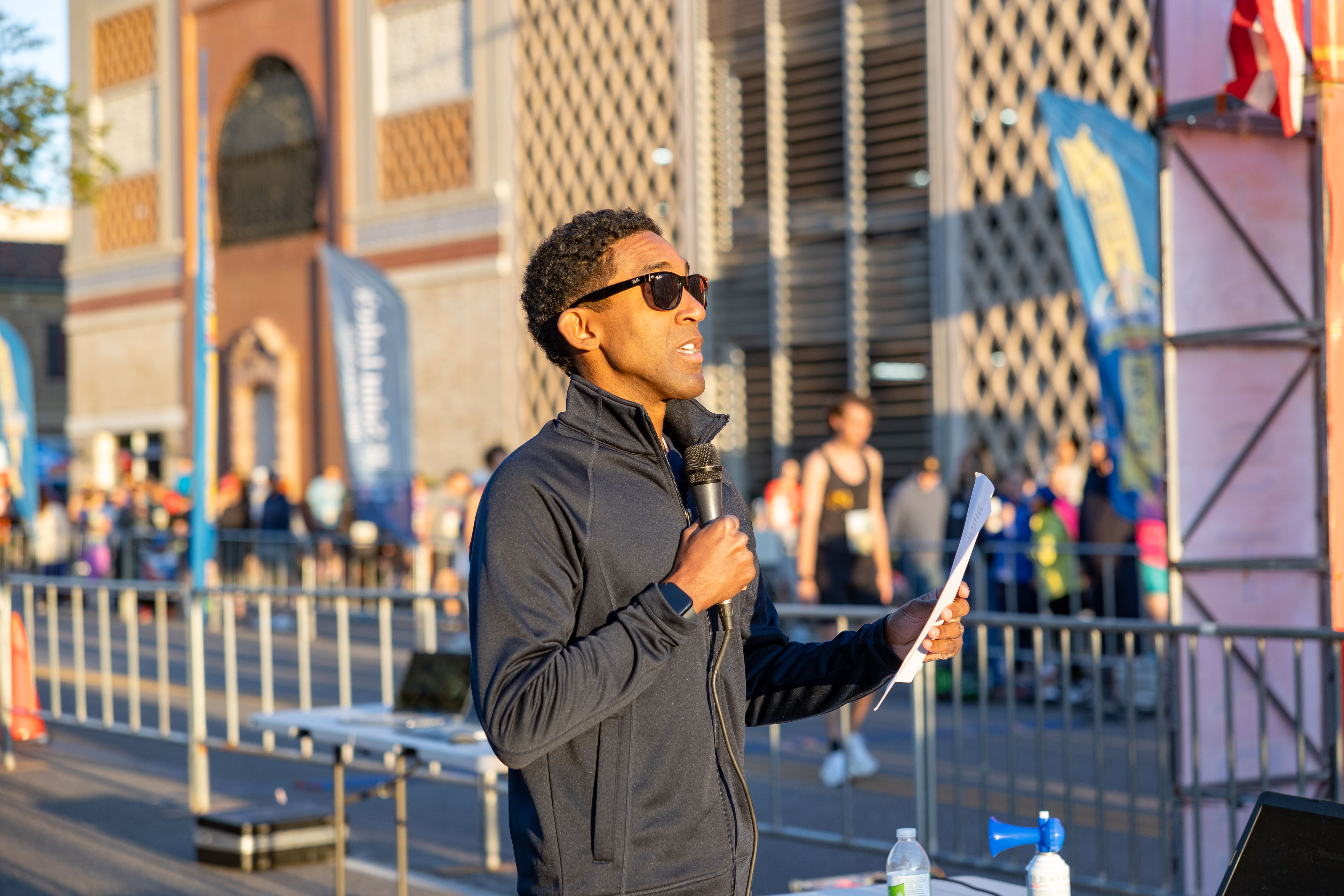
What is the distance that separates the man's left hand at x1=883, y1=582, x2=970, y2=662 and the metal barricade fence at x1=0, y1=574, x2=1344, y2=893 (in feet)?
9.72

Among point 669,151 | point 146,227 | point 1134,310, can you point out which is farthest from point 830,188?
point 146,227

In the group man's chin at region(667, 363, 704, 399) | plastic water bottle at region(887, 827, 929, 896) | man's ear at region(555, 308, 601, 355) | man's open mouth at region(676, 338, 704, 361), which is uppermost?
man's ear at region(555, 308, 601, 355)

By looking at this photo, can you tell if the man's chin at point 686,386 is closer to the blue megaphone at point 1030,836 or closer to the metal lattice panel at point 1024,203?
the blue megaphone at point 1030,836

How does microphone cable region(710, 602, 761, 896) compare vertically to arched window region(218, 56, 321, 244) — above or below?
below

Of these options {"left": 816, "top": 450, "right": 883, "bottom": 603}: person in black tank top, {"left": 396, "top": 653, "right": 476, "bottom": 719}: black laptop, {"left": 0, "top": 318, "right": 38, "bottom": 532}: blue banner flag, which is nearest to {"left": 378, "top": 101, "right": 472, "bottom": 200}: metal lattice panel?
{"left": 0, "top": 318, "right": 38, "bottom": 532}: blue banner flag

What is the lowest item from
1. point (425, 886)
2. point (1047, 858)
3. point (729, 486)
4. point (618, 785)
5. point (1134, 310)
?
point (425, 886)

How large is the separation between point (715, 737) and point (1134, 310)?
7090 mm

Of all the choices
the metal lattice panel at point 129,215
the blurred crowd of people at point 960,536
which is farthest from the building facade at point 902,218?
the metal lattice panel at point 129,215

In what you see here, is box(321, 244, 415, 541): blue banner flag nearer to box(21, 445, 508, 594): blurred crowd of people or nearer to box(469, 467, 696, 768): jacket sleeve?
box(21, 445, 508, 594): blurred crowd of people

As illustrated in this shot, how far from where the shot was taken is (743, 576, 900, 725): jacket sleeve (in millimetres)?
2752

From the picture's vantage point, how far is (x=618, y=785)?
94.1 inches

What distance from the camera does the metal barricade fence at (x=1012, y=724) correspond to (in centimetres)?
594

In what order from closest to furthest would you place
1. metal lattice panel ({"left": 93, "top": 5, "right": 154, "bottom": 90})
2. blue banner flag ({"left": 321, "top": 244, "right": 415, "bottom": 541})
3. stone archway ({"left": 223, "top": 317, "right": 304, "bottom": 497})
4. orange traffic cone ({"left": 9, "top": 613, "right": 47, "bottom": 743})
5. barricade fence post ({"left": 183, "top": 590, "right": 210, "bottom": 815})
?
barricade fence post ({"left": 183, "top": 590, "right": 210, "bottom": 815})
orange traffic cone ({"left": 9, "top": 613, "right": 47, "bottom": 743})
blue banner flag ({"left": 321, "top": 244, "right": 415, "bottom": 541})
stone archway ({"left": 223, "top": 317, "right": 304, "bottom": 497})
metal lattice panel ({"left": 93, "top": 5, "right": 154, "bottom": 90})

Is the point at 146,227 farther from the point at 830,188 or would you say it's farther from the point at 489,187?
the point at 830,188
